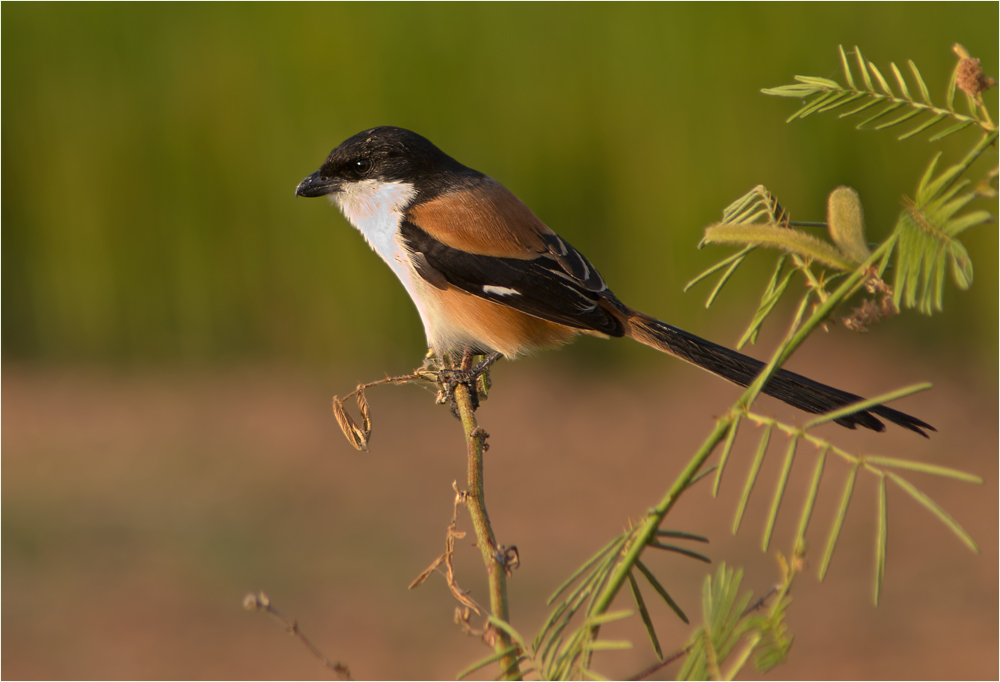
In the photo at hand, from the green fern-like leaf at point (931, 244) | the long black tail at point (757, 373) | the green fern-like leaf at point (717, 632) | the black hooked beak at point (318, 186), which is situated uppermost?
the black hooked beak at point (318, 186)

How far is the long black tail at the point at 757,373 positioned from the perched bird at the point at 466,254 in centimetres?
1

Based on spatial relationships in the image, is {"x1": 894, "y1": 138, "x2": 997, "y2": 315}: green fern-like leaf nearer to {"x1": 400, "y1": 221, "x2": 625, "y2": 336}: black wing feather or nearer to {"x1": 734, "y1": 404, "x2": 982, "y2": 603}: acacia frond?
{"x1": 734, "y1": 404, "x2": 982, "y2": 603}: acacia frond

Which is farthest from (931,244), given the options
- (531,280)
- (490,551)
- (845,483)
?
(531,280)

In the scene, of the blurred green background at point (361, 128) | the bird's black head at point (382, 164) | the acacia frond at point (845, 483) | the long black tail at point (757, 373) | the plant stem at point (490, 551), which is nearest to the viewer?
the acacia frond at point (845, 483)

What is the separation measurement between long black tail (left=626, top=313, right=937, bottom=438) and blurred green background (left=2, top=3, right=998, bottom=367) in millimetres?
4549

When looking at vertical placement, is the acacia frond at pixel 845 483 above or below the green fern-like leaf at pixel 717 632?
above

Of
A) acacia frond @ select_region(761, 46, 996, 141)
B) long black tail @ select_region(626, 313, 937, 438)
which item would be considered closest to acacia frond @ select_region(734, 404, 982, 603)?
long black tail @ select_region(626, 313, 937, 438)

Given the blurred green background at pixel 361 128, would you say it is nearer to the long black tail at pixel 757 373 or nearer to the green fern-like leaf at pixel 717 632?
the long black tail at pixel 757 373

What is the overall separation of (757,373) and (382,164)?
150 cm

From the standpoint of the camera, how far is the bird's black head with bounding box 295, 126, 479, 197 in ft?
10.5

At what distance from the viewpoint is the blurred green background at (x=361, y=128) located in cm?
763

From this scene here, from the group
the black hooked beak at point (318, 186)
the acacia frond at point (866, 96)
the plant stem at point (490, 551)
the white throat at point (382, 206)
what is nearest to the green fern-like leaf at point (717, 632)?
the plant stem at point (490, 551)

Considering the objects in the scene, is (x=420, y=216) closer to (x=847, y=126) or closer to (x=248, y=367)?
(x=847, y=126)

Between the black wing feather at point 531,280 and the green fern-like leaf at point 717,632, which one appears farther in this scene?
the black wing feather at point 531,280
